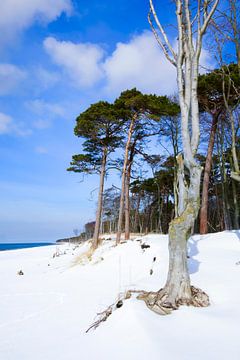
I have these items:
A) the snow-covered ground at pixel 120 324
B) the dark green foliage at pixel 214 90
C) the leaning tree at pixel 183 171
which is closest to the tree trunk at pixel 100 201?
the dark green foliage at pixel 214 90

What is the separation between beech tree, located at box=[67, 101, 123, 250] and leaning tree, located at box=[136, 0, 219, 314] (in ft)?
27.5

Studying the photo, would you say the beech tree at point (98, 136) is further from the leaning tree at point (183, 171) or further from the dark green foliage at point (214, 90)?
the leaning tree at point (183, 171)

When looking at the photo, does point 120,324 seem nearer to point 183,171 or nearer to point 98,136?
point 183,171

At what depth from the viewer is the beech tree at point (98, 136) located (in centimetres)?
1364

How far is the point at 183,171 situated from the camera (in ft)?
15.3

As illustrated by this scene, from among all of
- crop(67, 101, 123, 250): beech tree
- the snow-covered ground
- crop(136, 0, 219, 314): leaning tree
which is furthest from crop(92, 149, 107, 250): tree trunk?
crop(136, 0, 219, 314): leaning tree

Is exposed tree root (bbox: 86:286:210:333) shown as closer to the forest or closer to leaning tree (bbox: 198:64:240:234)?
the forest

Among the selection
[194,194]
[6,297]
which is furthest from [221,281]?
[6,297]

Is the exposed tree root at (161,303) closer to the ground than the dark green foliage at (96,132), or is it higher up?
closer to the ground

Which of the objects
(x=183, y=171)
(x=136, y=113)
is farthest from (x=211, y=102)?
(x=183, y=171)

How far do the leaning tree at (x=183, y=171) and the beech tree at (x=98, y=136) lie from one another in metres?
8.39

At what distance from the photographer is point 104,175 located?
49.5 feet

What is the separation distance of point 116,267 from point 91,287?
2.99 metres

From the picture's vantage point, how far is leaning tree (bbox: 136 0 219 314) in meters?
3.86
